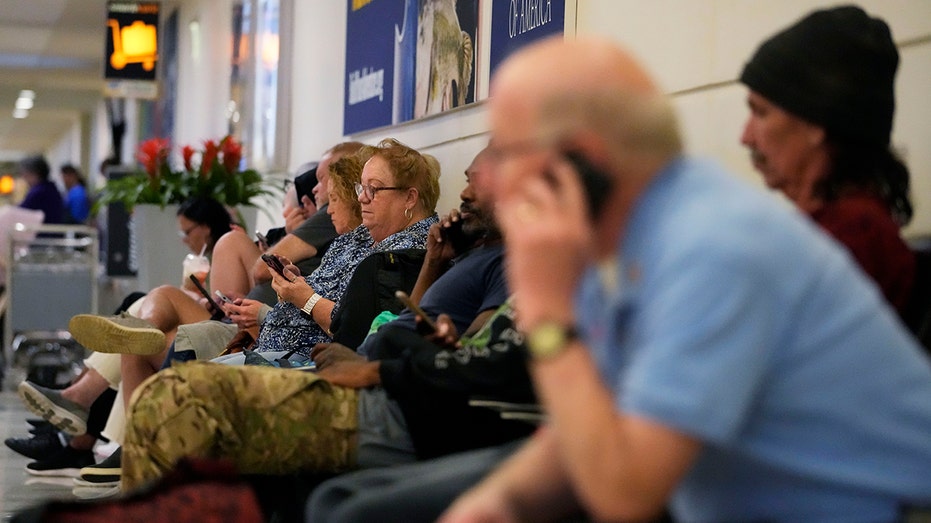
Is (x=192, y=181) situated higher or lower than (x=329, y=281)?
higher

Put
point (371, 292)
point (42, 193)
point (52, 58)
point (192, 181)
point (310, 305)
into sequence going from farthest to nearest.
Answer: point (52, 58) → point (42, 193) → point (192, 181) → point (310, 305) → point (371, 292)

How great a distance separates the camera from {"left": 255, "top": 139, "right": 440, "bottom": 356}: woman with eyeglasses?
3.80 metres

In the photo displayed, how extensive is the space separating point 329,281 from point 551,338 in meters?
2.88

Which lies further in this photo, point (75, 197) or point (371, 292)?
point (75, 197)

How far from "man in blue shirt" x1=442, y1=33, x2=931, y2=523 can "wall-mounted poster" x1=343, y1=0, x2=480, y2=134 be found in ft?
10.6

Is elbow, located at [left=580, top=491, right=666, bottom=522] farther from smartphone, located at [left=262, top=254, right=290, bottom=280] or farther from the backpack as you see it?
smartphone, located at [left=262, top=254, right=290, bottom=280]

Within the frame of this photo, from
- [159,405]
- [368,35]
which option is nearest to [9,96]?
[368,35]

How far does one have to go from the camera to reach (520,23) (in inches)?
155

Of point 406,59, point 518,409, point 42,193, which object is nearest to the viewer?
point 518,409

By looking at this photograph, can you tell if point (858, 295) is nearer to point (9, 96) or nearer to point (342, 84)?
point (342, 84)

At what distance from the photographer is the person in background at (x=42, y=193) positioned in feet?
36.2

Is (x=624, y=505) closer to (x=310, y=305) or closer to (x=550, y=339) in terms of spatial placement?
(x=550, y=339)

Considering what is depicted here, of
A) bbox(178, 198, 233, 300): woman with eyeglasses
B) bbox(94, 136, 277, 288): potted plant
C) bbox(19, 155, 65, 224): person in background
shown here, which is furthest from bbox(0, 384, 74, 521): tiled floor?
bbox(19, 155, 65, 224): person in background

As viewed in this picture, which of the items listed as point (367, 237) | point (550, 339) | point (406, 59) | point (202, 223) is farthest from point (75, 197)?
point (550, 339)
